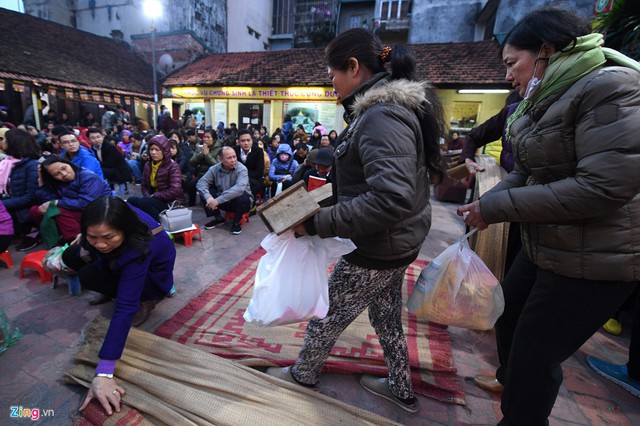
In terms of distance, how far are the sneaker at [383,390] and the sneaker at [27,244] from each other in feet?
13.4

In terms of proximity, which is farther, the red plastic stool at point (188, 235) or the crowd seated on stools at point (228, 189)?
the crowd seated on stools at point (228, 189)

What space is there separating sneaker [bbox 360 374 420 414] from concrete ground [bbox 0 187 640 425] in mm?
32

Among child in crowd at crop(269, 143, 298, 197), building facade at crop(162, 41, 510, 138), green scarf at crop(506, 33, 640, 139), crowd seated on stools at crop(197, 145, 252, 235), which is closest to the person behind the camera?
green scarf at crop(506, 33, 640, 139)

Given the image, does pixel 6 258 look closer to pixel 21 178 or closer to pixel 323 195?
pixel 21 178

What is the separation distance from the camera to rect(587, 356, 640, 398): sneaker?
1.93m

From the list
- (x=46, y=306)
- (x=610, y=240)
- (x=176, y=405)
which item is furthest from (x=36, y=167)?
(x=610, y=240)

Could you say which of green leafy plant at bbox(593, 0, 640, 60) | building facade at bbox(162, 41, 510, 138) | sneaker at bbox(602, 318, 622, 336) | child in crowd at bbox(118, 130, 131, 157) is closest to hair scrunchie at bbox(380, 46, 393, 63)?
sneaker at bbox(602, 318, 622, 336)

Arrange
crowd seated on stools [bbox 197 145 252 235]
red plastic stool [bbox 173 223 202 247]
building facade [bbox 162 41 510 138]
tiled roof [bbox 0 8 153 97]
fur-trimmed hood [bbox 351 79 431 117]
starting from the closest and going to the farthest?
fur-trimmed hood [bbox 351 79 431 117]
red plastic stool [bbox 173 223 202 247]
crowd seated on stools [bbox 197 145 252 235]
building facade [bbox 162 41 510 138]
tiled roof [bbox 0 8 153 97]

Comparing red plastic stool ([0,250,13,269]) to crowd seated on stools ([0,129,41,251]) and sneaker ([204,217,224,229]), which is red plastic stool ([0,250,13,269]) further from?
sneaker ([204,217,224,229])

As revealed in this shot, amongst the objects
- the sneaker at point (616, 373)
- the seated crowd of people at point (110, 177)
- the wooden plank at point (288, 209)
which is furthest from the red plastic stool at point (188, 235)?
the sneaker at point (616, 373)

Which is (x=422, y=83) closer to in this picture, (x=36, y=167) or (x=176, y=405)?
(x=176, y=405)

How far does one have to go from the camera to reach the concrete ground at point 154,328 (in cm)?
169

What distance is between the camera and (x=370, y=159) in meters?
1.10

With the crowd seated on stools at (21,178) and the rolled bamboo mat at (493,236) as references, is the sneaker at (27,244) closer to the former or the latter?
the crowd seated on stools at (21,178)
